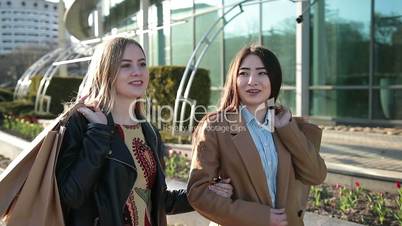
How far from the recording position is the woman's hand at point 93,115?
88.1 inches

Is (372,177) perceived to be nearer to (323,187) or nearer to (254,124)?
(323,187)

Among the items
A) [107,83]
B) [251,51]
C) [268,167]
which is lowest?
[268,167]

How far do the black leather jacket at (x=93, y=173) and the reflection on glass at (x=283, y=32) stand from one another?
1158 centimetres

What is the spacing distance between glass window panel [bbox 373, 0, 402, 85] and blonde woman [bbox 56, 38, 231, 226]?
994 centimetres

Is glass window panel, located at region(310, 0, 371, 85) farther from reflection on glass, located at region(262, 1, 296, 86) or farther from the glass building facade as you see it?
reflection on glass, located at region(262, 1, 296, 86)

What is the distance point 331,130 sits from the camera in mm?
11172

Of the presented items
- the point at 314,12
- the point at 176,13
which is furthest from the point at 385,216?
the point at 176,13

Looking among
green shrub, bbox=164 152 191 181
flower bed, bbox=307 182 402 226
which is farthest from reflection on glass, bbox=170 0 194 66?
flower bed, bbox=307 182 402 226

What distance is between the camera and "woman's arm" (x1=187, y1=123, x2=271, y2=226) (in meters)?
2.35

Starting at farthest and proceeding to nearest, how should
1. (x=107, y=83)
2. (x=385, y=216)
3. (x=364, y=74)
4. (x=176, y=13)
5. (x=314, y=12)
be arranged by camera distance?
(x=176, y=13) < (x=314, y=12) < (x=364, y=74) < (x=385, y=216) < (x=107, y=83)

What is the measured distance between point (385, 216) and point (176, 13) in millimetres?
13289

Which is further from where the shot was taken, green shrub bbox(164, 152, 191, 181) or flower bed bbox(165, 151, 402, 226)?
green shrub bbox(164, 152, 191, 181)

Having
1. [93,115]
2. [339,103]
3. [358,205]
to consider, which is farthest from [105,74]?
[339,103]

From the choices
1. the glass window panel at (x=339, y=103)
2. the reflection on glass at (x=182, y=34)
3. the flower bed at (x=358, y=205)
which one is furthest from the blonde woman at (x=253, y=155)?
the reflection on glass at (x=182, y=34)
